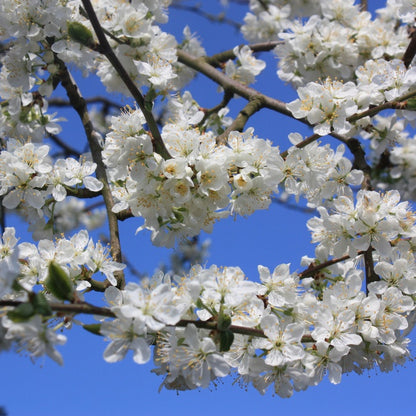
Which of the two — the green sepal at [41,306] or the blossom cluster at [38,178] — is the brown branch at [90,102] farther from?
the green sepal at [41,306]

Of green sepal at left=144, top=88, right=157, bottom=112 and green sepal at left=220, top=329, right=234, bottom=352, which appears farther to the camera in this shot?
green sepal at left=144, top=88, right=157, bottom=112

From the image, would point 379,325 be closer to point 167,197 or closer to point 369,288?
point 369,288

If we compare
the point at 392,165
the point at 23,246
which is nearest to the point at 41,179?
the point at 23,246

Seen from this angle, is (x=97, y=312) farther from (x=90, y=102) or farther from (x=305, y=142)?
(x=90, y=102)

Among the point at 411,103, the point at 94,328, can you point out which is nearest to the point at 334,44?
the point at 411,103

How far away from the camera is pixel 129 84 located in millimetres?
2131

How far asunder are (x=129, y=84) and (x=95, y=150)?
1.06 m

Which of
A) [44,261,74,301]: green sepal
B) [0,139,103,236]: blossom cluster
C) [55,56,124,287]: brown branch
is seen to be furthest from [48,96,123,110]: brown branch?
[44,261,74,301]: green sepal

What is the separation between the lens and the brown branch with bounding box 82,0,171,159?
7.10ft

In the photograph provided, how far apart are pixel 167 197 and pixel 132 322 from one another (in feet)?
2.39

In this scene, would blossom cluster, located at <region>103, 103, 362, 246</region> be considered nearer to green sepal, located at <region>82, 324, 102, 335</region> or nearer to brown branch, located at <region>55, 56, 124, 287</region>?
brown branch, located at <region>55, 56, 124, 287</region>

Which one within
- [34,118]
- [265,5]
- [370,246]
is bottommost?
[370,246]

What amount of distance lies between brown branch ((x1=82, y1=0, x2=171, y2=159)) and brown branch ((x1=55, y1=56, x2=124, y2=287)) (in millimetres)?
573

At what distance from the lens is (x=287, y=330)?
2.17m
